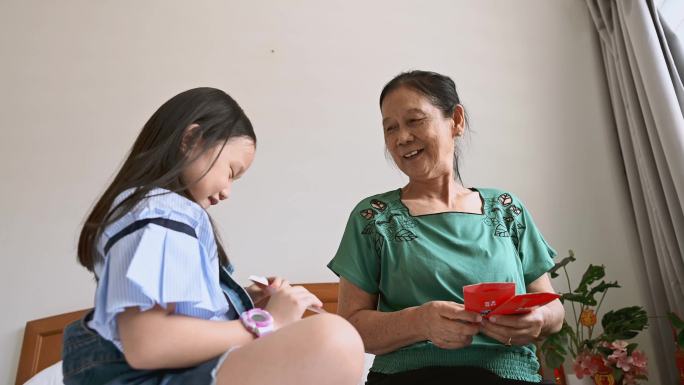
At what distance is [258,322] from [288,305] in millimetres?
67

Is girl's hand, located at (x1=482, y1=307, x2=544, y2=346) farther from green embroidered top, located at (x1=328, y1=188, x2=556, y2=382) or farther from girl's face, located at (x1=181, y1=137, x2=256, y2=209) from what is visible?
girl's face, located at (x1=181, y1=137, x2=256, y2=209)

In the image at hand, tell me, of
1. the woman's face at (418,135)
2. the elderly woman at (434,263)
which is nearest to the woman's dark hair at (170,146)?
the elderly woman at (434,263)

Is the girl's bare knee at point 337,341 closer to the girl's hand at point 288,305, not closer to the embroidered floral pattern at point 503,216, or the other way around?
the girl's hand at point 288,305

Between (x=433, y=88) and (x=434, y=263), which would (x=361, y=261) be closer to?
(x=434, y=263)

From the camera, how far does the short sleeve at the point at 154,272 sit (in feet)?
2.12

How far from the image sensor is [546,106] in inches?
94.7

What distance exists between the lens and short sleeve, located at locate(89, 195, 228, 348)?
25.4 inches

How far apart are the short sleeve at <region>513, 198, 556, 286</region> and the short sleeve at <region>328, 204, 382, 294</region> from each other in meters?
0.36

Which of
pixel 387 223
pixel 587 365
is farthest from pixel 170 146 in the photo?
pixel 587 365

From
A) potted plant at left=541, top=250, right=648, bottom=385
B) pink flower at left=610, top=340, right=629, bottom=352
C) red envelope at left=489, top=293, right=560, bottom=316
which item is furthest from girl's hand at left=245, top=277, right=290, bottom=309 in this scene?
pink flower at left=610, top=340, right=629, bottom=352

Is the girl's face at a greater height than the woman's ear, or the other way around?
the girl's face

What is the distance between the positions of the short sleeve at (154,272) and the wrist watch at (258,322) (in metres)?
0.06

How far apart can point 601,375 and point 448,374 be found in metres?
0.95

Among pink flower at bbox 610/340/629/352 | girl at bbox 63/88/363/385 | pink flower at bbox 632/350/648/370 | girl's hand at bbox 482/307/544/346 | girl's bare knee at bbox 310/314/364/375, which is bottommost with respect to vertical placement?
pink flower at bbox 632/350/648/370
